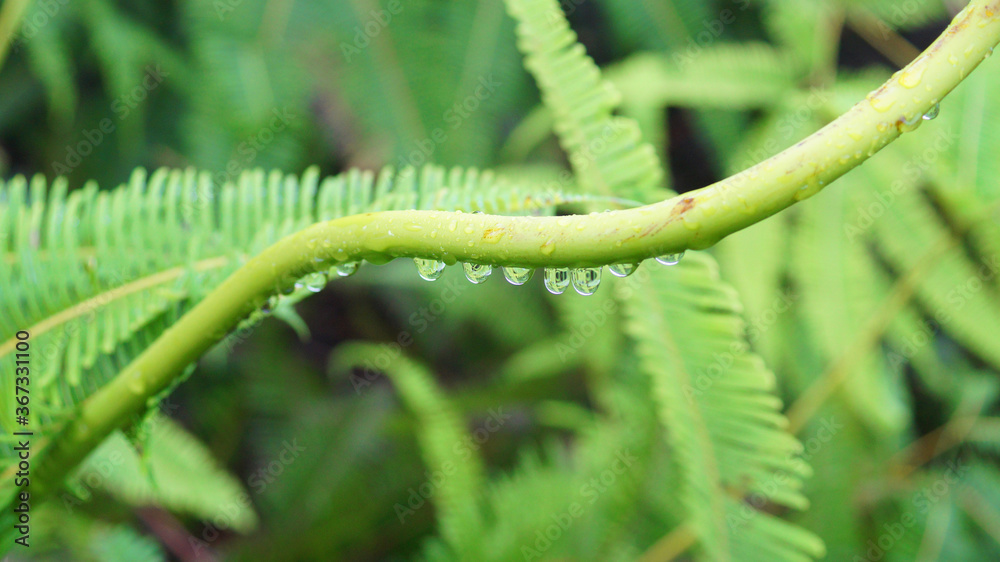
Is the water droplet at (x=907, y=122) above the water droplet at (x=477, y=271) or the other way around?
above

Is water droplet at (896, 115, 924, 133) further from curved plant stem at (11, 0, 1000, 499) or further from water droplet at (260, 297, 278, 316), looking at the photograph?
water droplet at (260, 297, 278, 316)

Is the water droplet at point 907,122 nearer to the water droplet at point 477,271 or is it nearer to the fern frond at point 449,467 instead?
the water droplet at point 477,271

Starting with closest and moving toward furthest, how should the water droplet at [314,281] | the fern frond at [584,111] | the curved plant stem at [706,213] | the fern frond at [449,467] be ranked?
the curved plant stem at [706,213] → the water droplet at [314,281] → the fern frond at [584,111] → the fern frond at [449,467]

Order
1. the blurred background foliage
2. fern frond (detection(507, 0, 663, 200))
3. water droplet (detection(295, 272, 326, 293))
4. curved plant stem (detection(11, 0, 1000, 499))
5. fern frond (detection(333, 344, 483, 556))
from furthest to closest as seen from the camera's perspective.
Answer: the blurred background foliage, fern frond (detection(333, 344, 483, 556)), fern frond (detection(507, 0, 663, 200)), water droplet (detection(295, 272, 326, 293)), curved plant stem (detection(11, 0, 1000, 499))

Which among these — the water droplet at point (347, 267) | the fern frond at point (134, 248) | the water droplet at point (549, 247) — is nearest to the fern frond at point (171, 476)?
the fern frond at point (134, 248)

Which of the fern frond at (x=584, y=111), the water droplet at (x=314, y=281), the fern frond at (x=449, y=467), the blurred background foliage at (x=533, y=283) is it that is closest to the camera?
the water droplet at (x=314, y=281)

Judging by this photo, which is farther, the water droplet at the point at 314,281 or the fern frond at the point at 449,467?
the fern frond at the point at 449,467

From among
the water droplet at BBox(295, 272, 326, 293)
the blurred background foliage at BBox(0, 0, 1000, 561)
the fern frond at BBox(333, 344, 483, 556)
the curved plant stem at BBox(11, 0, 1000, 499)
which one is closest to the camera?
the curved plant stem at BBox(11, 0, 1000, 499)

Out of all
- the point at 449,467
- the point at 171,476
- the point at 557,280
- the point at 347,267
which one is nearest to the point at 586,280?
the point at 557,280

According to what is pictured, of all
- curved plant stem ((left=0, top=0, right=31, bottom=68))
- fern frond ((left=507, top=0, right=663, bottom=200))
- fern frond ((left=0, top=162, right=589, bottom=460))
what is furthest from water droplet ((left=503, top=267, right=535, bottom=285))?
curved plant stem ((left=0, top=0, right=31, bottom=68))

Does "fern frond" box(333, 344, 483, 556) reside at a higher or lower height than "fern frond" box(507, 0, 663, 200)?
lower
